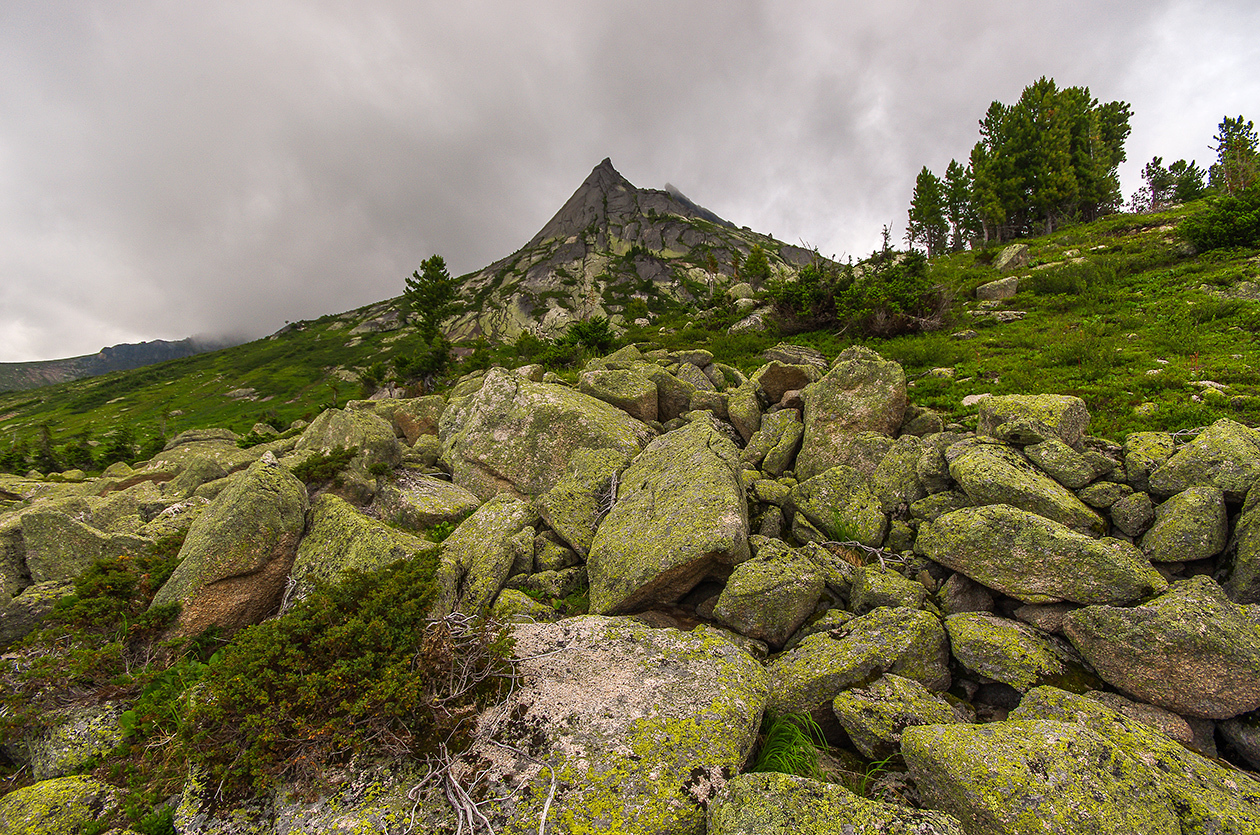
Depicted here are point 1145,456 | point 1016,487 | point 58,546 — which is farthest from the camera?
point 58,546

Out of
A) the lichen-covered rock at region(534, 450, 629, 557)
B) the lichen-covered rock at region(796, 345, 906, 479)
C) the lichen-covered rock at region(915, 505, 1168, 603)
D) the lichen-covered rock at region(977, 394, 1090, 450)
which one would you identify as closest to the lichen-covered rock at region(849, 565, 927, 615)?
the lichen-covered rock at region(915, 505, 1168, 603)

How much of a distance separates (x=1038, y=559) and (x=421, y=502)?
10.9 meters

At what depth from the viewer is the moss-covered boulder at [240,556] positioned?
262 inches

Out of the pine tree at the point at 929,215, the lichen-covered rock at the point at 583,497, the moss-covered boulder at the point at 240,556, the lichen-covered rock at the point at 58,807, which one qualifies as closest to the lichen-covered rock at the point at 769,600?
the lichen-covered rock at the point at 583,497

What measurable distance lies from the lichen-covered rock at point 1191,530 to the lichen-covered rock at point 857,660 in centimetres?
321

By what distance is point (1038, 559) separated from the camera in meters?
5.63

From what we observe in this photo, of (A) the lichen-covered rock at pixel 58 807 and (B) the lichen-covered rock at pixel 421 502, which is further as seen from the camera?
(B) the lichen-covered rock at pixel 421 502

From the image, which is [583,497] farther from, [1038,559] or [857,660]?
[1038,559]

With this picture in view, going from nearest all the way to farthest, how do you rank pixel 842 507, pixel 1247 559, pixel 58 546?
pixel 1247 559, pixel 58 546, pixel 842 507

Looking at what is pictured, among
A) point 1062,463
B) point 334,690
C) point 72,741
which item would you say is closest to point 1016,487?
point 1062,463

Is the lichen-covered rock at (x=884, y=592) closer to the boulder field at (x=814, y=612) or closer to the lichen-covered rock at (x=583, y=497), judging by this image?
the boulder field at (x=814, y=612)

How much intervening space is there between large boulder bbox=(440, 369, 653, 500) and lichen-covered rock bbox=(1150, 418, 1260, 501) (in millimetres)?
8984

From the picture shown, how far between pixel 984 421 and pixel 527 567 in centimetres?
936

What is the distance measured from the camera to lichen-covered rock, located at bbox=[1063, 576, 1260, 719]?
438cm
